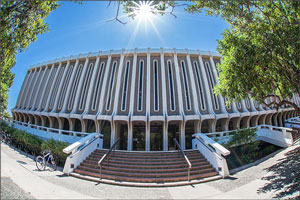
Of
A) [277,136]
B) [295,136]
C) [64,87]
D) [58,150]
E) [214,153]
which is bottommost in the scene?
[58,150]

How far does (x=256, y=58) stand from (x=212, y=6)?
137 inches

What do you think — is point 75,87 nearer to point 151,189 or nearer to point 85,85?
point 85,85

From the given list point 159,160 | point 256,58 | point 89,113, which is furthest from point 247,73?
point 89,113

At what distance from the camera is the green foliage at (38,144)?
9.03 meters

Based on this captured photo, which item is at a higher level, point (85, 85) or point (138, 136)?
point (85, 85)

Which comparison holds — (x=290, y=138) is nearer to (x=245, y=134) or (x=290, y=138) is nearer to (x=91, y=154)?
(x=245, y=134)

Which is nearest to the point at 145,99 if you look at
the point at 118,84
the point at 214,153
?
the point at 118,84

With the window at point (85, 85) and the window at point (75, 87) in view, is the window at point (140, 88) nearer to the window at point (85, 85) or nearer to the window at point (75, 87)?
the window at point (85, 85)

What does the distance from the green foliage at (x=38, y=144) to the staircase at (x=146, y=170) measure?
1.94 metres

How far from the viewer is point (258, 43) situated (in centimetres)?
692

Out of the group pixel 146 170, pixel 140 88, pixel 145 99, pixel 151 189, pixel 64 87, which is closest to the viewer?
pixel 151 189

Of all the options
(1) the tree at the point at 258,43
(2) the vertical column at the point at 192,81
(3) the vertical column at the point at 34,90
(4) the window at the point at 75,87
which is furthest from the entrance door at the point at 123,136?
(3) the vertical column at the point at 34,90

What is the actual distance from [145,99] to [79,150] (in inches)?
335

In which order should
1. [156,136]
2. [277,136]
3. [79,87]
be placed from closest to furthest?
[277,136] → [156,136] → [79,87]
